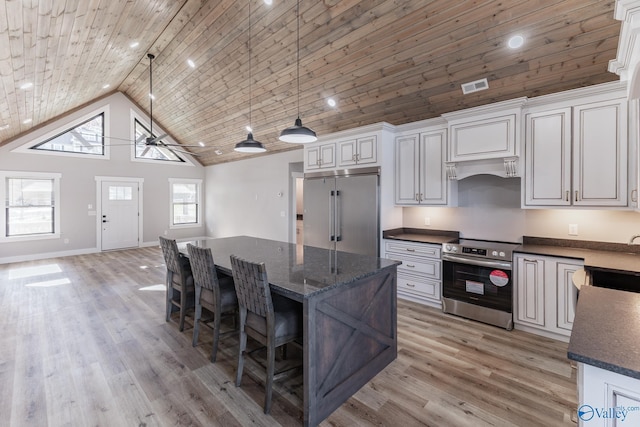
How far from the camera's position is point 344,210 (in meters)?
4.49

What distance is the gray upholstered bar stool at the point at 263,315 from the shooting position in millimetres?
1974

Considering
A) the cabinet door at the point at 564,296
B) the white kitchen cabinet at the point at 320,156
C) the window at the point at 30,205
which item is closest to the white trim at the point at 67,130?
the window at the point at 30,205

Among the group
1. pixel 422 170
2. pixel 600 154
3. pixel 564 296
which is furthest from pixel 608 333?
pixel 422 170

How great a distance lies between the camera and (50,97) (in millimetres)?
5305

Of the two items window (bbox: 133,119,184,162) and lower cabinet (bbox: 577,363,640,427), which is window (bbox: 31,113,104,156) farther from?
lower cabinet (bbox: 577,363,640,427)

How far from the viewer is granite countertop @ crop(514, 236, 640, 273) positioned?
2459 millimetres

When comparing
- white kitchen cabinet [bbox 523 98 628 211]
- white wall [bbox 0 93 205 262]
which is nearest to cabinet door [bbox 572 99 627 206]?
white kitchen cabinet [bbox 523 98 628 211]

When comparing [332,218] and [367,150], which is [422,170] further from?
[332,218]

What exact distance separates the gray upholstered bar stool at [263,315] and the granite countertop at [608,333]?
5.08 feet

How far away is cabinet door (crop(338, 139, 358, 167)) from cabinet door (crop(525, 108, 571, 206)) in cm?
213

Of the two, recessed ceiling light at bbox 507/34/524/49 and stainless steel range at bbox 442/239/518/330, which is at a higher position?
recessed ceiling light at bbox 507/34/524/49

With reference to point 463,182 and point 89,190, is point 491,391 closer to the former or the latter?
point 463,182

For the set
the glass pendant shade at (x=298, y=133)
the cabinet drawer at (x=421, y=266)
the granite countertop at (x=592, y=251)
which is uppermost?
the glass pendant shade at (x=298, y=133)

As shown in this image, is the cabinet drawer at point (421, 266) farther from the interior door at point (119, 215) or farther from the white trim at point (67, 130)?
the interior door at point (119, 215)
